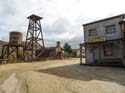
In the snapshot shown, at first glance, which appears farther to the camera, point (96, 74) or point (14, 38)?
point (14, 38)

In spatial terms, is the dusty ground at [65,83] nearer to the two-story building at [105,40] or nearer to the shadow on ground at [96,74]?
the shadow on ground at [96,74]

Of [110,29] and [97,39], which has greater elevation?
[110,29]

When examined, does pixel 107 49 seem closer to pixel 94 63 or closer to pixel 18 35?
pixel 94 63

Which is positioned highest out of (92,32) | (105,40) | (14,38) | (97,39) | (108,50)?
(14,38)

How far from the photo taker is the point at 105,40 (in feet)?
59.3

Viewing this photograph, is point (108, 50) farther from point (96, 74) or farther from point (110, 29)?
point (96, 74)

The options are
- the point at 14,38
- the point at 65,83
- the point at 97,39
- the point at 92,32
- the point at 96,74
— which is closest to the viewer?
the point at 65,83

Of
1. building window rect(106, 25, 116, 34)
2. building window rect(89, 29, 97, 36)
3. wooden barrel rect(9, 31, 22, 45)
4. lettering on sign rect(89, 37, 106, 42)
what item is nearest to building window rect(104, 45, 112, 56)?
lettering on sign rect(89, 37, 106, 42)

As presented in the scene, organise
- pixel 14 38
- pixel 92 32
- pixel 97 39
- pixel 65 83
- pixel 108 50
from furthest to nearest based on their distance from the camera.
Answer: pixel 14 38, pixel 92 32, pixel 97 39, pixel 108 50, pixel 65 83

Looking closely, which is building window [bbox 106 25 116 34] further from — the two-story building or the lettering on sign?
the lettering on sign

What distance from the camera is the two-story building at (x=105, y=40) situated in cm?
1655

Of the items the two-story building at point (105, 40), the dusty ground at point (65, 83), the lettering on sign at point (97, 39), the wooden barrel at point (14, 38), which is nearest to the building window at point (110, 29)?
the two-story building at point (105, 40)

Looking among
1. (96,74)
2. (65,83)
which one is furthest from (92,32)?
(65,83)

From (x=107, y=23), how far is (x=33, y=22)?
69.6 ft
